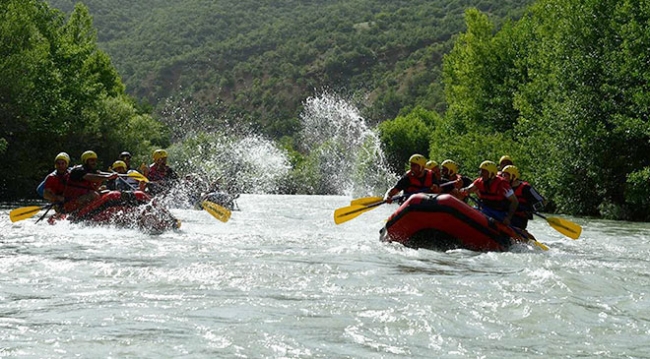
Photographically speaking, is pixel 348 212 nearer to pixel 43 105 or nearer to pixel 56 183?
pixel 56 183

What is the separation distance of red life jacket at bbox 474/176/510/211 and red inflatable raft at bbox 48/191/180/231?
5.83 metres

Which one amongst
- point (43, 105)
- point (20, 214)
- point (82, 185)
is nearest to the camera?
point (82, 185)

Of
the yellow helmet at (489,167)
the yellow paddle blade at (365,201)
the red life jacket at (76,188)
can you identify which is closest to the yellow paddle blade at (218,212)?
the red life jacket at (76,188)

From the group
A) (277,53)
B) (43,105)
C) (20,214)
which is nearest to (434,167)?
(20,214)

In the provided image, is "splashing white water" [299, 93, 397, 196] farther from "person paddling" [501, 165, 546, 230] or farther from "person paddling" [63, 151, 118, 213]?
"person paddling" [501, 165, 546, 230]

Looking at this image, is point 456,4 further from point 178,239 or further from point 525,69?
point 178,239

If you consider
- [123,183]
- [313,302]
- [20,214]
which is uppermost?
[123,183]

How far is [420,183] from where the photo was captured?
46.7 ft

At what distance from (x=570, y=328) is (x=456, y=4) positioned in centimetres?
13240

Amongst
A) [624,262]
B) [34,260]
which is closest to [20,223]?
[34,260]

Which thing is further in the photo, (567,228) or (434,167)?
(434,167)

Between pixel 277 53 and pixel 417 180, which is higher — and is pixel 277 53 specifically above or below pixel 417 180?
above

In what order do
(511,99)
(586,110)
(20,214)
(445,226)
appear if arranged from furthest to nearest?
1. (511,99)
2. (586,110)
3. (20,214)
4. (445,226)

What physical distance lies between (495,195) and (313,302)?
22.7 feet
